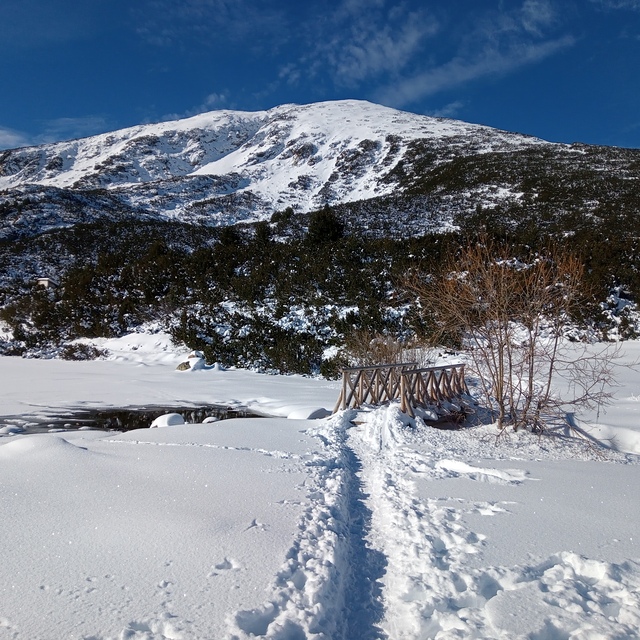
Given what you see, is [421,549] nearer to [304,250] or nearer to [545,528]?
[545,528]

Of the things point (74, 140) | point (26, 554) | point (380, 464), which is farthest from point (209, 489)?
point (74, 140)

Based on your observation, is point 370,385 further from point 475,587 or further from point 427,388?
point 475,587

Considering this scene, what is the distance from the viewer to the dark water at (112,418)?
9.38m

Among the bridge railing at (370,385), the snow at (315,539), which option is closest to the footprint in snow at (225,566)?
the snow at (315,539)

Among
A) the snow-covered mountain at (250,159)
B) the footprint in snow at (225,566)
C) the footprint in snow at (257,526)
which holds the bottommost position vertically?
the footprint in snow at (225,566)

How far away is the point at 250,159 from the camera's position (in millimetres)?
75250

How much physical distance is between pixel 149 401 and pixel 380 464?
8.06m

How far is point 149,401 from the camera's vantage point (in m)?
12.3

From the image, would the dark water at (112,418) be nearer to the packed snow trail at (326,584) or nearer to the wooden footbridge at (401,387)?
the wooden footbridge at (401,387)

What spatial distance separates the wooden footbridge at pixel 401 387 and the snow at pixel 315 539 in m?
2.43

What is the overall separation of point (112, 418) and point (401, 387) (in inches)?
255

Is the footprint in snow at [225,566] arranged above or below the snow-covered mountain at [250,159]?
below

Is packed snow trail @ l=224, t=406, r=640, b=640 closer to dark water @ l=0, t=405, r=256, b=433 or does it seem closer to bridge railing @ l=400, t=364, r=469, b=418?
bridge railing @ l=400, t=364, r=469, b=418

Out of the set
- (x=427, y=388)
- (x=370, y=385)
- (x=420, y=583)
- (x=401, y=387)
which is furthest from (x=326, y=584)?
(x=427, y=388)
